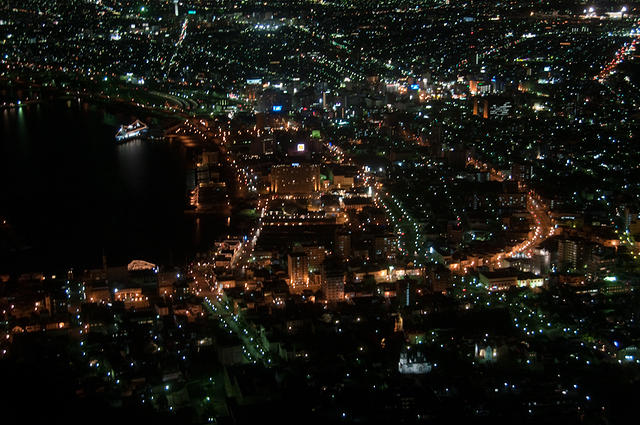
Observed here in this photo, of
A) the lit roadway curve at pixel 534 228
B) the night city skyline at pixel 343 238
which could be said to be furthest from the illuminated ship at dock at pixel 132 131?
the lit roadway curve at pixel 534 228

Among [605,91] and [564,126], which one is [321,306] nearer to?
[564,126]

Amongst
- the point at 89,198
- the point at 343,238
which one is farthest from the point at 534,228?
the point at 89,198

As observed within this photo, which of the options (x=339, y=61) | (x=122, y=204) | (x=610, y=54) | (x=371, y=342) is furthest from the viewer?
(x=339, y=61)

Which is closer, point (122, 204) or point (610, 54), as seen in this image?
point (122, 204)

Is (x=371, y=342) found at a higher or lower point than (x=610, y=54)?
lower

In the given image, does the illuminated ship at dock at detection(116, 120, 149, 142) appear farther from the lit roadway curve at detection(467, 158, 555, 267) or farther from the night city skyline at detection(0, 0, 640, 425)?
the lit roadway curve at detection(467, 158, 555, 267)

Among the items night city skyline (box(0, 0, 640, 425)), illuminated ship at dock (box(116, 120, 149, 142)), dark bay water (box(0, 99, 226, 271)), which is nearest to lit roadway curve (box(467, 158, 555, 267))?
night city skyline (box(0, 0, 640, 425))

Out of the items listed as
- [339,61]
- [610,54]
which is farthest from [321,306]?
[339,61]

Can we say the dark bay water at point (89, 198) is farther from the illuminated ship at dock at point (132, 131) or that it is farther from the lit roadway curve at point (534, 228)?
the lit roadway curve at point (534, 228)
